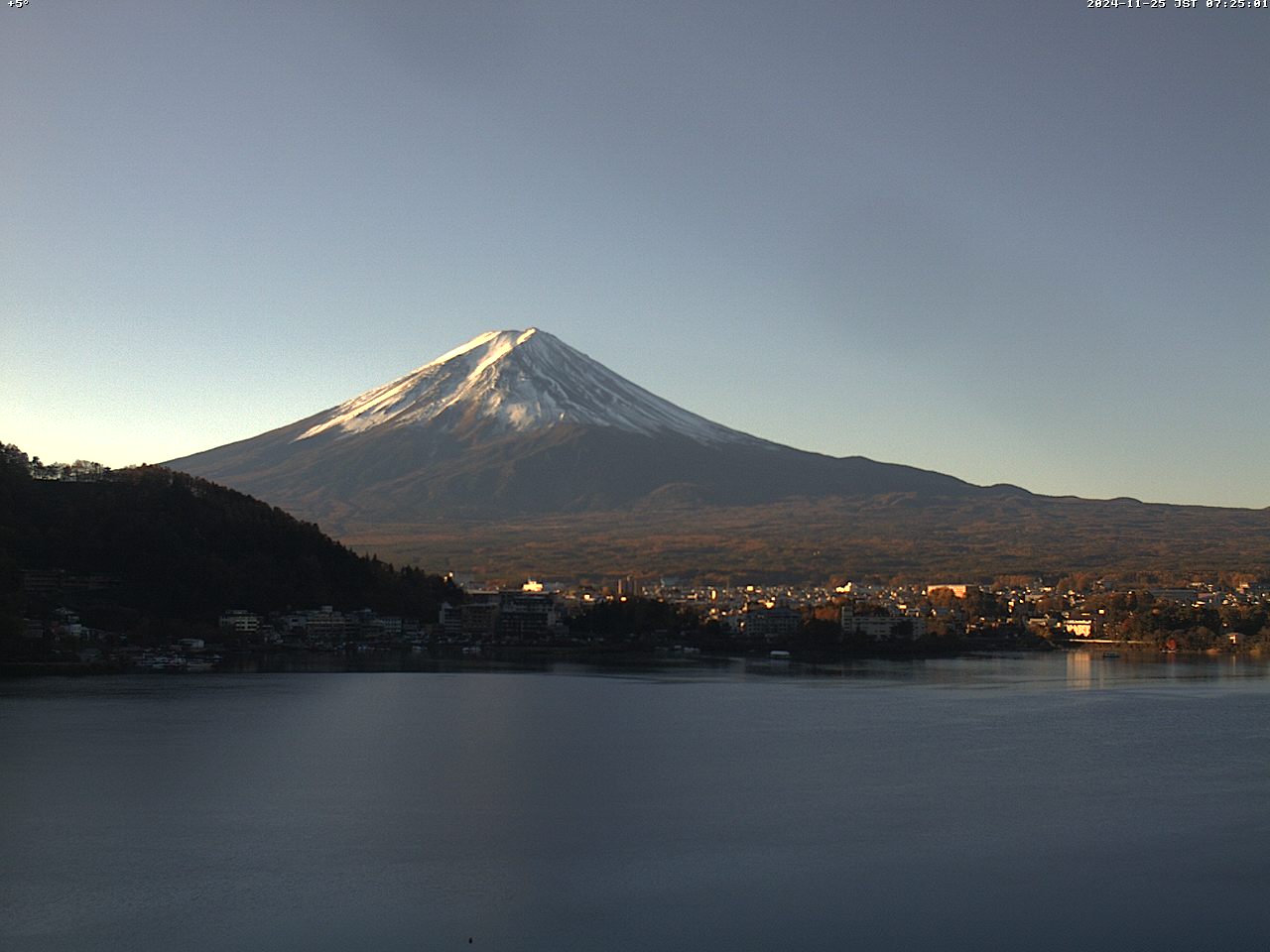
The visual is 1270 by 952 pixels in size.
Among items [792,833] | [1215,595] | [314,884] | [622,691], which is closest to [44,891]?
[314,884]

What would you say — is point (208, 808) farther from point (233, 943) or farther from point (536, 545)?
point (536, 545)

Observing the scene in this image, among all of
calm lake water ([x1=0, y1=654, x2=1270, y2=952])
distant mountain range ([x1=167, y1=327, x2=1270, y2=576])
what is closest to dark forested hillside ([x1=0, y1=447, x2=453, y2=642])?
calm lake water ([x1=0, y1=654, x2=1270, y2=952])

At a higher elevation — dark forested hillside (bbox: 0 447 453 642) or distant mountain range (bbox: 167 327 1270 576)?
distant mountain range (bbox: 167 327 1270 576)

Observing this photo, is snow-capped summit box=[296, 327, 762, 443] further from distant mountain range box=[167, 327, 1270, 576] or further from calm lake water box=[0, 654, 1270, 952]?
calm lake water box=[0, 654, 1270, 952]

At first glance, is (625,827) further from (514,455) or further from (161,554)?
(514,455)

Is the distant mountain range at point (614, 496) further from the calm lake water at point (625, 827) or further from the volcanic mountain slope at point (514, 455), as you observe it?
the calm lake water at point (625, 827)

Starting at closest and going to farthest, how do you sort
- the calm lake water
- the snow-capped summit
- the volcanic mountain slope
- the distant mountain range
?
the calm lake water → the distant mountain range → the volcanic mountain slope → the snow-capped summit
